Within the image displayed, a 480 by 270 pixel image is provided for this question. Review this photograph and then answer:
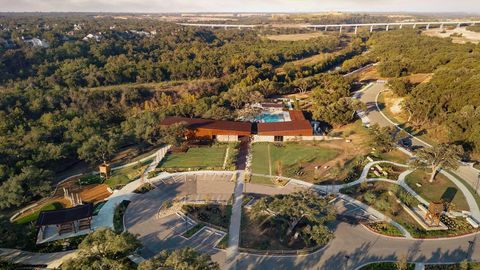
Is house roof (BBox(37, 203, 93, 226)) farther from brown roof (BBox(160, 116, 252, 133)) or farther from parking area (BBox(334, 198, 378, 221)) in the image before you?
parking area (BBox(334, 198, 378, 221))

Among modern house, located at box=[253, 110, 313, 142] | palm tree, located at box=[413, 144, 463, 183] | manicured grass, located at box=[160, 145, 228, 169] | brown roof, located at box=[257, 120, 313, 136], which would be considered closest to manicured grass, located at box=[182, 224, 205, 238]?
manicured grass, located at box=[160, 145, 228, 169]

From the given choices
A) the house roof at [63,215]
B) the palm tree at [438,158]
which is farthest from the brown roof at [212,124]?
the palm tree at [438,158]

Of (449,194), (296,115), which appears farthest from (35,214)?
(449,194)

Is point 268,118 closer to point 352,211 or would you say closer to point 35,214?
point 352,211

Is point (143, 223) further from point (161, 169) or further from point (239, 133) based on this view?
point (239, 133)

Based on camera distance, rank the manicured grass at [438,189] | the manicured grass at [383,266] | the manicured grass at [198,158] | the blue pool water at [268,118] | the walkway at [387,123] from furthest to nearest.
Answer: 1. the blue pool water at [268,118]
2. the manicured grass at [198,158]
3. the walkway at [387,123]
4. the manicured grass at [438,189]
5. the manicured grass at [383,266]

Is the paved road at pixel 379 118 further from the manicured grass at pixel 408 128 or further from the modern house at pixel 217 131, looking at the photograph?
the modern house at pixel 217 131
